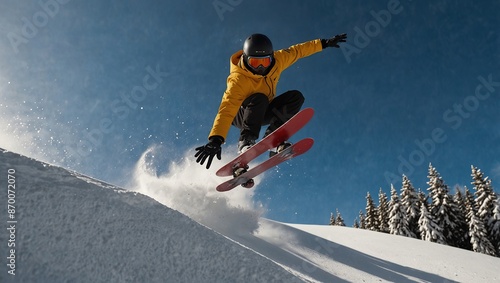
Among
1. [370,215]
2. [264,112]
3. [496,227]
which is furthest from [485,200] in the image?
[264,112]

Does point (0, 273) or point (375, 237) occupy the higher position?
point (375, 237)

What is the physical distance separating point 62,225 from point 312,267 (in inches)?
256

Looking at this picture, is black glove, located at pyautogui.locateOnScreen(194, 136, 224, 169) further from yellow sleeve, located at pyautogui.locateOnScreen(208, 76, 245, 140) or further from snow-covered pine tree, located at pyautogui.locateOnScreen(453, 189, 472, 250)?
snow-covered pine tree, located at pyautogui.locateOnScreen(453, 189, 472, 250)

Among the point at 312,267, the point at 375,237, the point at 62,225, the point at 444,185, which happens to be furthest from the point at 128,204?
the point at 444,185

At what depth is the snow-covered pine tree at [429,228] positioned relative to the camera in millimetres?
27938

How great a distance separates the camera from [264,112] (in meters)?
5.45

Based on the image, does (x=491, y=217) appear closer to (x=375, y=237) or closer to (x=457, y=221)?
(x=457, y=221)

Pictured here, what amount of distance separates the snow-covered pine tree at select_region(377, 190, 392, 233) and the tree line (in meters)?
4.17

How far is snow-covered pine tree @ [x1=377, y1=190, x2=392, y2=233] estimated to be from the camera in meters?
35.7

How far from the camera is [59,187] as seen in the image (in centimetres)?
356

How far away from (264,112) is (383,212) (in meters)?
35.6

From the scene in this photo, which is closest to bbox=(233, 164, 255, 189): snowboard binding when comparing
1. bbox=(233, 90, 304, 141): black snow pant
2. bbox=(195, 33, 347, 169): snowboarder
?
bbox=(195, 33, 347, 169): snowboarder

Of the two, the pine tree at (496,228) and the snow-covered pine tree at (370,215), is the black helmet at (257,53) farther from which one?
the snow-covered pine tree at (370,215)

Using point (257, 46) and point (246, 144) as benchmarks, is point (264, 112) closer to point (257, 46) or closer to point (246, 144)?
point (246, 144)
